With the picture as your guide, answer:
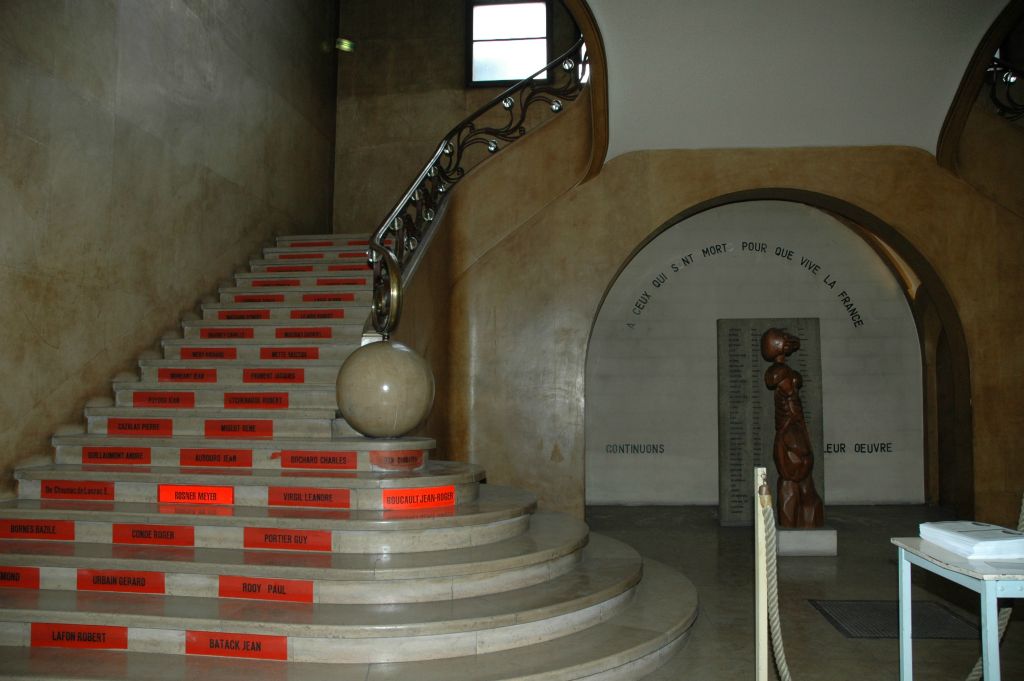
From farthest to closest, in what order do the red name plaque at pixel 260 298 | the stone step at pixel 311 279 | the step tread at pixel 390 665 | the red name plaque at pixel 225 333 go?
the stone step at pixel 311 279, the red name plaque at pixel 260 298, the red name plaque at pixel 225 333, the step tread at pixel 390 665

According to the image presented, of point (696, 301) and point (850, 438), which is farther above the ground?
point (696, 301)

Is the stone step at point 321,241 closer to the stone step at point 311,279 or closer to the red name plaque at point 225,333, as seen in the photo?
the stone step at point 311,279

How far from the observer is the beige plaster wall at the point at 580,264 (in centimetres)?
679

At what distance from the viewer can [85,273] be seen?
568 cm

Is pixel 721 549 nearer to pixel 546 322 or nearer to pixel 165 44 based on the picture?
pixel 546 322

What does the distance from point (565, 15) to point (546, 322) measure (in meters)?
6.07

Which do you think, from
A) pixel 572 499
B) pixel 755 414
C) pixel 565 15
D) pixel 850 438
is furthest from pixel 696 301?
pixel 565 15

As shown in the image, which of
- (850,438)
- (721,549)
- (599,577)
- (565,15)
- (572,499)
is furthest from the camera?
(565,15)

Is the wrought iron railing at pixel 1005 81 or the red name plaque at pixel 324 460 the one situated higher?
the wrought iron railing at pixel 1005 81

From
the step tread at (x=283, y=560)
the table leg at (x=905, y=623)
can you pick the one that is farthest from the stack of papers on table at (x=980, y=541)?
the step tread at (x=283, y=560)

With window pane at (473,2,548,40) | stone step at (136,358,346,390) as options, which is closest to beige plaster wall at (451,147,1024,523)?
stone step at (136,358,346,390)

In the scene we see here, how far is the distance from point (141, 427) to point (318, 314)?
6.13 ft

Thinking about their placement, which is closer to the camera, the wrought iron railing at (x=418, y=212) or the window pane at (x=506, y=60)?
the wrought iron railing at (x=418, y=212)

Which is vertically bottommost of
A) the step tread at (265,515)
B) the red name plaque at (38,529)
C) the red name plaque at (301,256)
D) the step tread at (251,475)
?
the red name plaque at (38,529)
